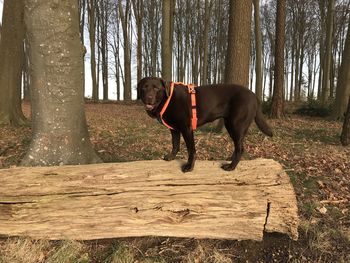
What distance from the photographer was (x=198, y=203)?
3836 millimetres

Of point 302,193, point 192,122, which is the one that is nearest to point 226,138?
point 302,193

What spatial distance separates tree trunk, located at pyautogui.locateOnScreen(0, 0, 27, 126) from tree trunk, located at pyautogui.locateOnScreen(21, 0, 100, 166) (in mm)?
6003

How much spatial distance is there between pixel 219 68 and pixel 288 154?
31.0 meters

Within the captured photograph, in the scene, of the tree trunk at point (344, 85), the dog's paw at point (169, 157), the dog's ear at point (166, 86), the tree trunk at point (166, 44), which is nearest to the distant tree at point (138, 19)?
the tree trunk at point (166, 44)

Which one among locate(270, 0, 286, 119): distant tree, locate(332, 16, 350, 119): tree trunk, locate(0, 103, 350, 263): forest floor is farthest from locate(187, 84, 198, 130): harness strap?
locate(332, 16, 350, 119): tree trunk

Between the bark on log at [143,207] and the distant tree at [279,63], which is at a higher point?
the distant tree at [279,63]

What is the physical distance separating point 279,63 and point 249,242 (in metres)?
10.8

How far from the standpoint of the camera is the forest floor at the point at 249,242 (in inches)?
147

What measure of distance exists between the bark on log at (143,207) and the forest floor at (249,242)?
131mm

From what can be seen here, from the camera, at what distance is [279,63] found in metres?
13.5

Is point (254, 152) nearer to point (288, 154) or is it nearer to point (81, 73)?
point (288, 154)

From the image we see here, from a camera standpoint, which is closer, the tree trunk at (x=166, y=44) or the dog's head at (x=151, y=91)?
the dog's head at (x=151, y=91)

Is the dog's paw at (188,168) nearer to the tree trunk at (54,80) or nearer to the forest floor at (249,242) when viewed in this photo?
the forest floor at (249,242)

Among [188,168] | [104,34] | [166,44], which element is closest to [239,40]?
[188,168]
